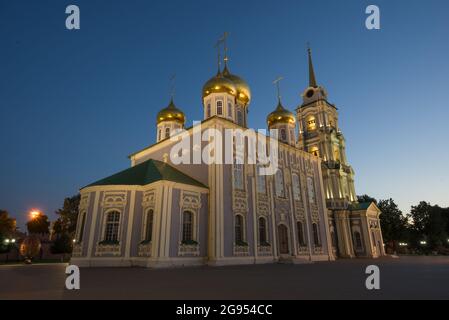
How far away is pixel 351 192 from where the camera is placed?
38.9 metres

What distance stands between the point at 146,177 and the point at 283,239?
1231 centimetres

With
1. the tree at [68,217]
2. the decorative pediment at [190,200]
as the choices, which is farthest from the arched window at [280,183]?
the tree at [68,217]

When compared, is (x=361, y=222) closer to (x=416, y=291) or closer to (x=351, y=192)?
(x=351, y=192)

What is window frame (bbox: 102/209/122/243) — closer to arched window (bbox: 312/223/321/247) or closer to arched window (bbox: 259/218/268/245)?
arched window (bbox: 259/218/268/245)

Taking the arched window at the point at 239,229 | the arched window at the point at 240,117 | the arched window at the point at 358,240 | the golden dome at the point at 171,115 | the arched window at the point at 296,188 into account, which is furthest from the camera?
the arched window at the point at 358,240

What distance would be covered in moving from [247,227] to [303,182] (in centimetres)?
963

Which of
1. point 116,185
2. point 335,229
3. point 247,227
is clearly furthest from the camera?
point 335,229

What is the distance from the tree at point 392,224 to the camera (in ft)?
160

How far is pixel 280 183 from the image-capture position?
24203 millimetres

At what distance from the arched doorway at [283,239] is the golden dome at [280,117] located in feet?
38.4

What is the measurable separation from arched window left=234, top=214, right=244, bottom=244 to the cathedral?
2.7 inches

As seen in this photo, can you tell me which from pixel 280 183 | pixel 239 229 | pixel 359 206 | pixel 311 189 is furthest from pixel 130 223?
pixel 359 206

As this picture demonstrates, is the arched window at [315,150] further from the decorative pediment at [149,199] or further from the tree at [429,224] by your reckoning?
the tree at [429,224]
